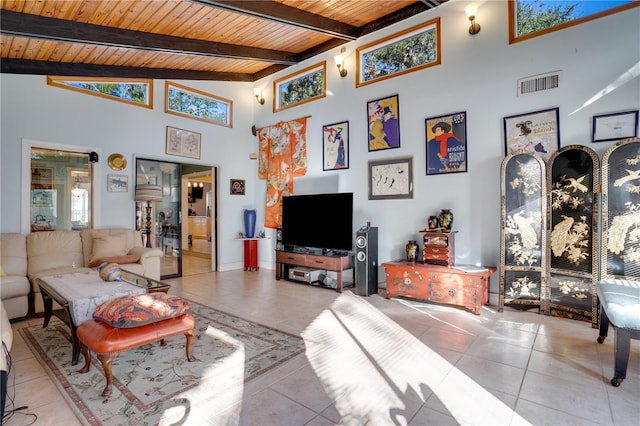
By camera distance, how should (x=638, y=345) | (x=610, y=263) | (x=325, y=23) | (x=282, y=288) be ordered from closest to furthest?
1. (x=638, y=345)
2. (x=610, y=263)
3. (x=325, y=23)
4. (x=282, y=288)

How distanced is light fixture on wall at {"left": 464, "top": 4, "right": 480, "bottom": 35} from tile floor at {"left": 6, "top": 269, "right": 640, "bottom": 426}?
3531 mm

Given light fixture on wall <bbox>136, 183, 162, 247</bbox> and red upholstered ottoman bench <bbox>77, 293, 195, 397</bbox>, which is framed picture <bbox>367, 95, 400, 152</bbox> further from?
red upholstered ottoman bench <bbox>77, 293, 195, 397</bbox>

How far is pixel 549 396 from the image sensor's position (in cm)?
197

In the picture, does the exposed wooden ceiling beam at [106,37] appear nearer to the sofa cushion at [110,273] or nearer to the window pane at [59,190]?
the window pane at [59,190]

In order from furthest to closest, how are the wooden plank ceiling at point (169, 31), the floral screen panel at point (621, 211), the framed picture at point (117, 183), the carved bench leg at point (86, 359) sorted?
1. the framed picture at point (117, 183)
2. the wooden plank ceiling at point (169, 31)
3. the floral screen panel at point (621, 211)
4. the carved bench leg at point (86, 359)

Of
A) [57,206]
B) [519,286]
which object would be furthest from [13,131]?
[519,286]

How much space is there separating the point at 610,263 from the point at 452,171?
190 centimetres

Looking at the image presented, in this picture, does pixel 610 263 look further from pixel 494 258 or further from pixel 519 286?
pixel 494 258

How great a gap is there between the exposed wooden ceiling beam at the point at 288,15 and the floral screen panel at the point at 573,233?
337 cm

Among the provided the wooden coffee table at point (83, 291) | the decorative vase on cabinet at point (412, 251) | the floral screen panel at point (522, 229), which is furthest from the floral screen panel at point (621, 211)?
the wooden coffee table at point (83, 291)

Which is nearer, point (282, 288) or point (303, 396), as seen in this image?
point (303, 396)

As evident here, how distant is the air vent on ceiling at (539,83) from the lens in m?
3.61

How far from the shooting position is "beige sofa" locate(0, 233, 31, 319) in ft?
11.1

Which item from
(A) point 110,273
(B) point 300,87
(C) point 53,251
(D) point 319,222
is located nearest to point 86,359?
(A) point 110,273
